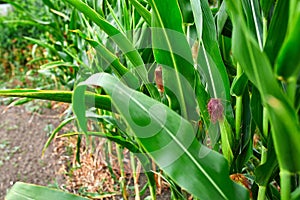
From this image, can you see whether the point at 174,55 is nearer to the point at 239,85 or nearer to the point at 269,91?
the point at 239,85

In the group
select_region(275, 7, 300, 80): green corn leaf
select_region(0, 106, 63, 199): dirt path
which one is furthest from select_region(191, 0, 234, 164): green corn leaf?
select_region(0, 106, 63, 199): dirt path

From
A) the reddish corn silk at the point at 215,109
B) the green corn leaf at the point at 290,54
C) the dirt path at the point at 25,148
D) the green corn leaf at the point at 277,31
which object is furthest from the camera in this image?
the dirt path at the point at 25,148

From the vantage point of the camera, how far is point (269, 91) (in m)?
0.41

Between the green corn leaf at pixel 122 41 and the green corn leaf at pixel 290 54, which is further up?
the green corn leaf at pixel 290 54

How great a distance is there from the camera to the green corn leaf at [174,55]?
589 millimetres

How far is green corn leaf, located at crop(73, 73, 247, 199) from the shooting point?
505mm

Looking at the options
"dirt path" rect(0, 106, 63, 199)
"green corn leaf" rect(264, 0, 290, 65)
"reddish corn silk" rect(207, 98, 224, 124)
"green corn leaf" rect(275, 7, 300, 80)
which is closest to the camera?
"green corn leaf" rect(275, 7, 300, 80)

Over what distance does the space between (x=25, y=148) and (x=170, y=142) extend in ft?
5.22

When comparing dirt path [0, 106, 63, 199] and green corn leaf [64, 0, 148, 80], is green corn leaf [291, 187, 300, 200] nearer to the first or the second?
green corn leaf [64, 0, 148, 80]

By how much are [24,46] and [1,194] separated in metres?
1.76

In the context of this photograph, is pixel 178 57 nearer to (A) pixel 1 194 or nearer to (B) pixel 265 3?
(B) pixel 265 3

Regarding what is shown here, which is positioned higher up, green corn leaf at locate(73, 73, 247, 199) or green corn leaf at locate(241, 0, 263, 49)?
green corn leaf at locate(241, 0, 263, 49)

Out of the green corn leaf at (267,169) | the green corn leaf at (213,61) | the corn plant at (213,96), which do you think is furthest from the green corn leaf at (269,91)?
the green corn leaf at (213,61)

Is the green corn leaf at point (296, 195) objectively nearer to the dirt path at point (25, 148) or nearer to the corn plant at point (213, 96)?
the corn plant at point (213, 96)
